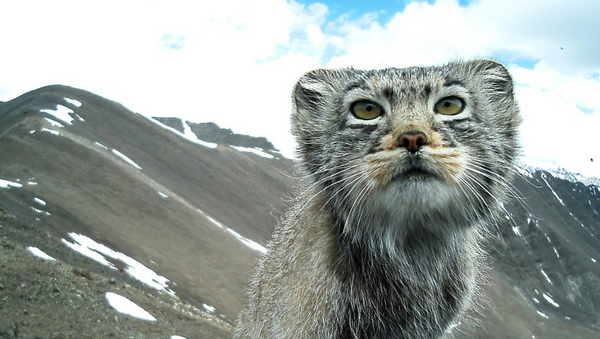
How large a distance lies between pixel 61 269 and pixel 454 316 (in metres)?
23.7

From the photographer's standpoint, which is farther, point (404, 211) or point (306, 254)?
point (306, 254)

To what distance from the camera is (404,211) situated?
5961 millimetres

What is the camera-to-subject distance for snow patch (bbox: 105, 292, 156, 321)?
2575cm

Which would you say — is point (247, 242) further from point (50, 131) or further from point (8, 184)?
point (8, 184)

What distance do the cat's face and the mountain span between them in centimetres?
98

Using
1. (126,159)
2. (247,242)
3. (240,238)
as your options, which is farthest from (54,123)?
(247,242)

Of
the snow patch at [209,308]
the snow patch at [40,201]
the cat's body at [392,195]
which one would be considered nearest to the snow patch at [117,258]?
the snow patch at [209,308]

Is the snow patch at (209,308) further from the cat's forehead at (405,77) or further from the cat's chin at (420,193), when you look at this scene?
the cat's chin at (420,193)

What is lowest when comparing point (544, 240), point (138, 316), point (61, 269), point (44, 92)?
point (544, 240)

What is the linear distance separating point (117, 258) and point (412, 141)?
45633mm

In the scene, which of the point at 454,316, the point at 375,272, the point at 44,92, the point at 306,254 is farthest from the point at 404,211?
the point at 44,92

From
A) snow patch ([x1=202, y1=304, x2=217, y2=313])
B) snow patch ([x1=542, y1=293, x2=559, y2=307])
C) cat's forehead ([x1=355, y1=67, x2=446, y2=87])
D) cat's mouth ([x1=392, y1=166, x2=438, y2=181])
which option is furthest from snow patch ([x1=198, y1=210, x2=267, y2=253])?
snow patch ([x1=542, y1=293, x2=559, y2=307])

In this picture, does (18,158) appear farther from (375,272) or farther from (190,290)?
(375,272)

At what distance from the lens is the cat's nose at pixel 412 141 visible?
533cm
